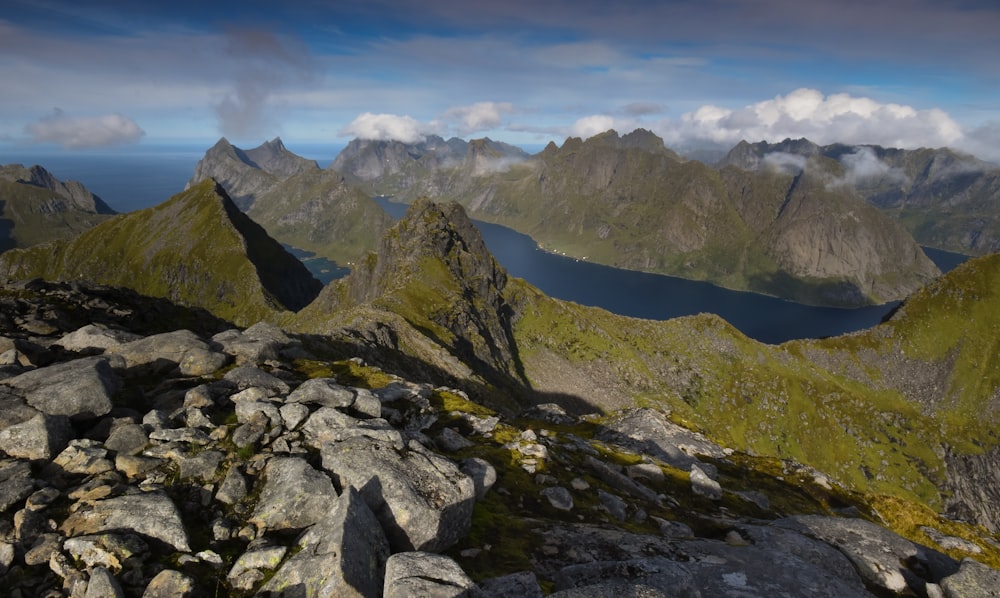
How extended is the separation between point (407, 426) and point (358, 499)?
438 inches

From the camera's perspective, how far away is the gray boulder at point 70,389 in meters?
15.7

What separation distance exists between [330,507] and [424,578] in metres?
3.83

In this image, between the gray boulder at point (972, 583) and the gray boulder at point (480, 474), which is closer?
the gray boulder at point (972, 583)

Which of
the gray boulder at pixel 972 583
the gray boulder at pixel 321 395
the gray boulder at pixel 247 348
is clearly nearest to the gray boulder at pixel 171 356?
the gray boulder at pixel 247 348

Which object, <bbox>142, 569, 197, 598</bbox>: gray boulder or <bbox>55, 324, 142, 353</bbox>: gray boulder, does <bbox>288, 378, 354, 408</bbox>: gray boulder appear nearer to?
<bbox>142, 569, 197, 598</bbox>: gray boulder

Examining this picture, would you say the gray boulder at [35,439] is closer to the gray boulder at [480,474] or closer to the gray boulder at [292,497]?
the gray boulder at [292,497]

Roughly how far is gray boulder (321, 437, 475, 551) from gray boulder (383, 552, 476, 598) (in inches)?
79.2

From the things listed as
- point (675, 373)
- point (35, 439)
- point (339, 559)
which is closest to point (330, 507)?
point (339, 559)

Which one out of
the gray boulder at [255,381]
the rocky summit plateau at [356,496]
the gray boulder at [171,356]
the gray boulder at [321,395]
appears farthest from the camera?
the gray boulder at [171,356]

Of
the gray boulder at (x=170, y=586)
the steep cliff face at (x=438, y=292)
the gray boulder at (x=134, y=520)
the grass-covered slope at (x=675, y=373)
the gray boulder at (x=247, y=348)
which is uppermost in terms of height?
the gray boulder at (x=134, y=520)

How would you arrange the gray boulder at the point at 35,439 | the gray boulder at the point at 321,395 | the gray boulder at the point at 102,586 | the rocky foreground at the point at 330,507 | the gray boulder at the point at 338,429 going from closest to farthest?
1. the gray boulder at the point at 102,586
2. the rocky foreground at the point at 330,507
3. the gray boulder at the point at 35,439
4. the gray boulder at the point at 338,429
5. the gray boulder at the point at 321,395

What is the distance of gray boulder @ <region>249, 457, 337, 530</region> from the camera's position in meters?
12.9

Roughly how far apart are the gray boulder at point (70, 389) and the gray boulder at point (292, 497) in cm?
717

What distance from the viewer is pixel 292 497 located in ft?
43.9
